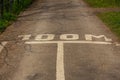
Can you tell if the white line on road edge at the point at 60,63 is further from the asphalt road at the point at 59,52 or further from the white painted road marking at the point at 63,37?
the white painted road marking at the point at 63,37

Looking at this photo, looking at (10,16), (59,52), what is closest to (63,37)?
(59,52)

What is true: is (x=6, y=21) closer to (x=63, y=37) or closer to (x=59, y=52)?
(x=63, y=37)

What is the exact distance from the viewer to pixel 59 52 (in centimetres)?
→ 1284

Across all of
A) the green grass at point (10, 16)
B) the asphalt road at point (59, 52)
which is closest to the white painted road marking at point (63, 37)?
the asphalt road at point (59, 52)

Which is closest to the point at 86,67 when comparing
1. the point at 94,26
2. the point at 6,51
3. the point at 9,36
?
the point at 6,51

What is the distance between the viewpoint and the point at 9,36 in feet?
54.5

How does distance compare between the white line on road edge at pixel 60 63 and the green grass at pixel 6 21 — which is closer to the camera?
the white line on road edge at pixel 60 63

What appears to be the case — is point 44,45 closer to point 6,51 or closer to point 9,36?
point 6,51

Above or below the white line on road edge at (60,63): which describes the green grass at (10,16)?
below

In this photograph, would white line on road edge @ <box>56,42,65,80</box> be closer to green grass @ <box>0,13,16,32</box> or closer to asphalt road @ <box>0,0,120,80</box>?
asphalt road @ <box>0,0,120,80</box>

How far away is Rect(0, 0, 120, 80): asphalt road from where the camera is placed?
1014 cm

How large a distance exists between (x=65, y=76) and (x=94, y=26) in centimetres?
1002

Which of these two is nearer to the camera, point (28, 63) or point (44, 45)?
point (28, 63)

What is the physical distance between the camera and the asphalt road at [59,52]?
10.1 m
